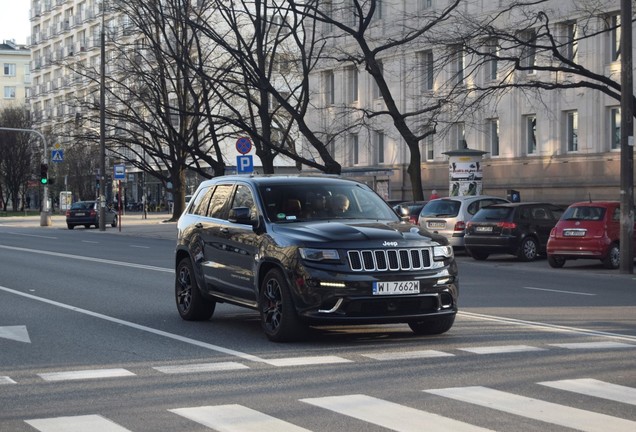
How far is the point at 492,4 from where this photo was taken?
51438 millimetres

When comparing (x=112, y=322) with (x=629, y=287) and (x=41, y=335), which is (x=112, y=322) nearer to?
(x=41, y=335)

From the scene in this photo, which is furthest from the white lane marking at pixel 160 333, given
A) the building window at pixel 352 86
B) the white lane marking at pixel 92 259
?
the building window at pixel 352 86

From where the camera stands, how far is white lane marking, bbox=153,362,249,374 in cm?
988

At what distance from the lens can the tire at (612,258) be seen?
25938 millimetres

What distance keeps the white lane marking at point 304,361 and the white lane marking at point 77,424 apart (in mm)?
2668

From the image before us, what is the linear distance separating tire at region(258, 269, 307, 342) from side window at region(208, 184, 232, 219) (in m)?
1.82

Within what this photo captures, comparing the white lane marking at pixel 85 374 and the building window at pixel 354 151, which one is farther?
the building window at pixel 354 151

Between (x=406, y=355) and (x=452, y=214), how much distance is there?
2102 centimetres

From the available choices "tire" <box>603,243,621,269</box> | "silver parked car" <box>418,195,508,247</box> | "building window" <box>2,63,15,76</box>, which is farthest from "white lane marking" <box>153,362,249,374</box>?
"building window" <box>2,63,15,76</box>

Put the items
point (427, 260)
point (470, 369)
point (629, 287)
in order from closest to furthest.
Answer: point (470, 369) < point (427, 260) < point (629, 287)

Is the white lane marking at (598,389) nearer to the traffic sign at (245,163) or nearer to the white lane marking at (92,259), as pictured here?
the white lane marking at (92,259)

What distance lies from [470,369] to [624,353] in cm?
181

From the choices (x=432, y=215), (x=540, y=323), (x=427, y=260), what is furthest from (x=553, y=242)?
(x=427, y=260)

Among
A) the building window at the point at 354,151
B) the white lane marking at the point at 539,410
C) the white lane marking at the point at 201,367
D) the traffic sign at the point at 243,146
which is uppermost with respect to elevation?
the building window at the point at 354,151
